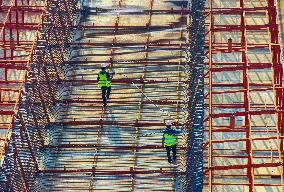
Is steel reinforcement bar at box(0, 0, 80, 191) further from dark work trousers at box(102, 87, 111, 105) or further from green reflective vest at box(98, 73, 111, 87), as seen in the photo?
green reflective vest at box(98, 73, 111, 87)

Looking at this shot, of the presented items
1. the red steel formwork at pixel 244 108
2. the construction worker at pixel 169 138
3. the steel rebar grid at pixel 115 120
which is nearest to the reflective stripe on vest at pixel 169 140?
the construction worker at pixel 169 138

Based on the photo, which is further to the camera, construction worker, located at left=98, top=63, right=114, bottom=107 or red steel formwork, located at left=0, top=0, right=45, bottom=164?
red steel formwork, located at left=0, top=0, right=45, bottom=164

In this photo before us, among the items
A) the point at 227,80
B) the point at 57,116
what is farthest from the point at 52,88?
the point at 227,80

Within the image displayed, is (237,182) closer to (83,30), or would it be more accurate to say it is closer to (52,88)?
(52,88)

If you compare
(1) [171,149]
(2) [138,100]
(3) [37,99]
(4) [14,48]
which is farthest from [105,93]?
(4) [14,48]

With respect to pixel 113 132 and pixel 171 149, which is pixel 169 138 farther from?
pixel 113 132

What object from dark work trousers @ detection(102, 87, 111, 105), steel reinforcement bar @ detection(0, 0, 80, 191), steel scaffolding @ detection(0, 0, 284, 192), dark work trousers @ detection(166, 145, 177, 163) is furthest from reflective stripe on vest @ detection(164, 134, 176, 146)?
steel reinforcement bar @ detection(0, 0, 80, 191)

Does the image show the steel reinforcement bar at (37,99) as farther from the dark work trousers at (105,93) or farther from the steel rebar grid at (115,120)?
the dark work trousers at (105,93)

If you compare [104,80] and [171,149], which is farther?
[104,80]
